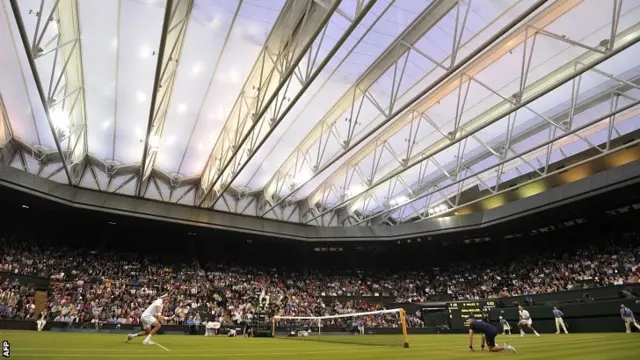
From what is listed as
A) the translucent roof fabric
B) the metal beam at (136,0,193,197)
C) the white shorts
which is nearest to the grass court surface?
the white shorts

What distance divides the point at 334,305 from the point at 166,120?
24483 millimetres

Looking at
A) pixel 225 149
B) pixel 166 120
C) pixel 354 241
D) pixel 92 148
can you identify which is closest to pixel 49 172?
pixel 92 148

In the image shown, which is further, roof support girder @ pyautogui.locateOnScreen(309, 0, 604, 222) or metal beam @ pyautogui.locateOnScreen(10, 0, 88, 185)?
roof support girder @ pyautogui.locateOnScreen(309, 0, 604, 222)

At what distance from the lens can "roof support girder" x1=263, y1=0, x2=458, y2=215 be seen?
1530cm

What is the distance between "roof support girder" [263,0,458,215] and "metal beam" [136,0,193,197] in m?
8.72

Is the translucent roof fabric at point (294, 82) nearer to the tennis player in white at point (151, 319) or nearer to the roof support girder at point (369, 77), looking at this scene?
the roof support girder at point (369, 77)

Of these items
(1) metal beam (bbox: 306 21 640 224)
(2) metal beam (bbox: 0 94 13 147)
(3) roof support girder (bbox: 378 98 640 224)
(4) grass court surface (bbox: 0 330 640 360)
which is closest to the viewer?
(4) grass court surface (bbox: 0 330 640 360)

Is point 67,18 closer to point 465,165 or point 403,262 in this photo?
point 465,165

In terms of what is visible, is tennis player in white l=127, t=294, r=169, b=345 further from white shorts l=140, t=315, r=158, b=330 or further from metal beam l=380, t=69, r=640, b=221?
metal beam l=380, t=69, r=640, b=221

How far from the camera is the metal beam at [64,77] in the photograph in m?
12.6

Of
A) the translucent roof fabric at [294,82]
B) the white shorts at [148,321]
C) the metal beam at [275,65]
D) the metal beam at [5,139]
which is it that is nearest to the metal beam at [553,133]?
the translucent roof fabric at [294,82]

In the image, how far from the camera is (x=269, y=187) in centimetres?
3141

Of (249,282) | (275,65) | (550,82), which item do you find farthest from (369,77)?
(249,282)

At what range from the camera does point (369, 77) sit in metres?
19.0
